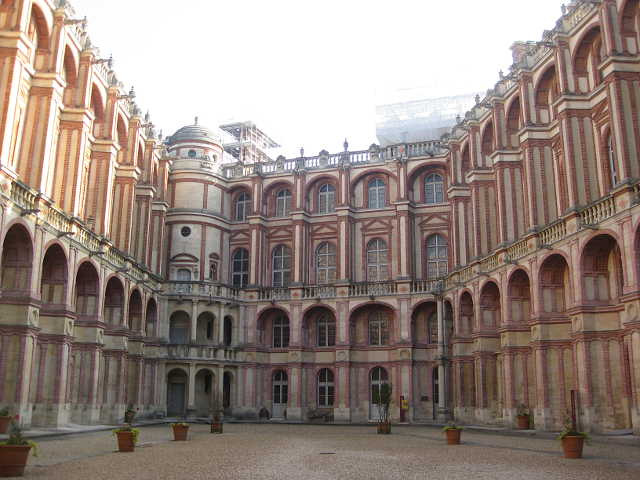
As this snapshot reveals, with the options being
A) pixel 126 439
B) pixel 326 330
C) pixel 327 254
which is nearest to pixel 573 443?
pixel 126 439

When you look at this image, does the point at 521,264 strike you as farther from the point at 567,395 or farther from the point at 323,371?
the point at 323,371

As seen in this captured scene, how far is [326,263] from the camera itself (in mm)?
52438

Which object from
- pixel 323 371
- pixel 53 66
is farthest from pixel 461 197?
pixel 53 66

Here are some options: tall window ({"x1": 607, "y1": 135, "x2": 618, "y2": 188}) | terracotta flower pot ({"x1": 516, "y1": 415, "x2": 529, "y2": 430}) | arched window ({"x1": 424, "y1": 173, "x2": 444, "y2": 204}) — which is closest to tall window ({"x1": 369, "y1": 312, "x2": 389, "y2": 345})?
arched window ({"x1": 424, "y1": 173, "x2": 444, "y2": 204})

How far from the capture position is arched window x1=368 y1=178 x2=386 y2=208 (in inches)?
2061

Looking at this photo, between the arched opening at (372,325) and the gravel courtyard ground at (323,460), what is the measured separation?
21672 mm

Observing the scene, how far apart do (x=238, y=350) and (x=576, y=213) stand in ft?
90.4

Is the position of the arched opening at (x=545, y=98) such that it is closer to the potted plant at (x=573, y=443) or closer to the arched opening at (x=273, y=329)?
the potted plant at (x=573, y=443)

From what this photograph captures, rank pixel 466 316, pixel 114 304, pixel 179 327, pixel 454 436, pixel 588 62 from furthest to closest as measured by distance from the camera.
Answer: pixel 179 327, pixel 466 316, pixel 114 304, pixel 588 62, pixel 454 436

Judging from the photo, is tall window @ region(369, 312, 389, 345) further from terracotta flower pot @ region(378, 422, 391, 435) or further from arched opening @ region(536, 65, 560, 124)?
arched opening @ region(536, 65, 560, 124)

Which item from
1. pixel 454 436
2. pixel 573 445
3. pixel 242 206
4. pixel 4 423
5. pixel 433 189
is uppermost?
pixel 433 189

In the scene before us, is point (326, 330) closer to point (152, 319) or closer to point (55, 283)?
point (152, 319)

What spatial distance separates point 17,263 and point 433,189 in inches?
1244

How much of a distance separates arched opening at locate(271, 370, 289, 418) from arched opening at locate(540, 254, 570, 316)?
23.0 metres
